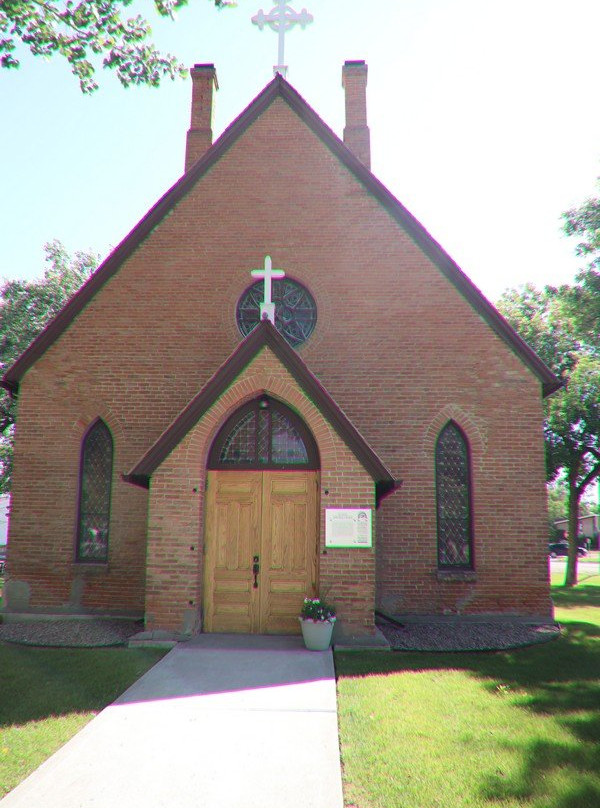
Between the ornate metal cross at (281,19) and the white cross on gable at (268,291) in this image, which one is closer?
the white cross on gable at (268,291)

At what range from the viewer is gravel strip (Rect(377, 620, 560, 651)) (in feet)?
26.4

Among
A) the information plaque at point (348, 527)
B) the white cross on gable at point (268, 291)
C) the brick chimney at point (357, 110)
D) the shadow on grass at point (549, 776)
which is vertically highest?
the brick chimney at point (357, 110)

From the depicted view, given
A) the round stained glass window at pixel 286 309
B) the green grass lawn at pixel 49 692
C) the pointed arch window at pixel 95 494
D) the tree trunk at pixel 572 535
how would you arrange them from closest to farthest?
1. the green grass lawn at pixel 49 692
2. the pointed arch window at pixel 95 494
3. the round stained glass window at pixel 286 309
4. the tree trunk at pixel 572 535

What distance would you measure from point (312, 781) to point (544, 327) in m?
21.1

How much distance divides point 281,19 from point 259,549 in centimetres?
1071

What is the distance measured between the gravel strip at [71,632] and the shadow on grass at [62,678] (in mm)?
224

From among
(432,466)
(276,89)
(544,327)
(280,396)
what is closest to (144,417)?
(280,396)

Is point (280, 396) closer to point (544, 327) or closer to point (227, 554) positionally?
point (227, 554)

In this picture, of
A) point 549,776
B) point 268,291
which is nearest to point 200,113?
point 268,291

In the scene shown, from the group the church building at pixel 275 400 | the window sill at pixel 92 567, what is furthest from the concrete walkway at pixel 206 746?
the window sill at pixel 92 567

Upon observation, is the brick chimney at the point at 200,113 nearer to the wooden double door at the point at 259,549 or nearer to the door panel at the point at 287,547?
the wooden double door at the point at 259,549

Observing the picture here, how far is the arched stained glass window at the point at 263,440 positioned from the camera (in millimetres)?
8750

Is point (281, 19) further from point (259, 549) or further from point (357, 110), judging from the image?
point (259, 549)

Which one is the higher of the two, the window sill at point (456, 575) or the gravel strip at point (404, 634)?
the window sill at point (456, 575)
